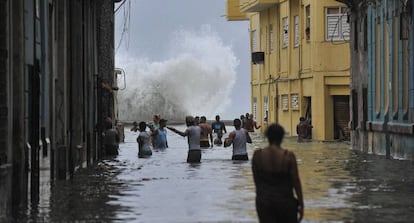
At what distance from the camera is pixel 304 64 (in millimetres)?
57062

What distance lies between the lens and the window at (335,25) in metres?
54.3

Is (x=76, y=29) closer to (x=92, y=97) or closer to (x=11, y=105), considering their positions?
(x=92, y=97)

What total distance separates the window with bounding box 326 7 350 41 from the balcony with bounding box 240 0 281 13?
31.6 ft

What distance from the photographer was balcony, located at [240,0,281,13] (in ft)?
211

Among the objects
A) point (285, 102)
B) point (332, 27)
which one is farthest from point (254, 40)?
point (332, 27)

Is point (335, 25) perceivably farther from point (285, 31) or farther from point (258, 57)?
point (258, 57)

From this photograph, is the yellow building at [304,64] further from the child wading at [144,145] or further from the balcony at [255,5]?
the child wading at [144,145]

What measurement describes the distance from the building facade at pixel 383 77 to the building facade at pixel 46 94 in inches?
346

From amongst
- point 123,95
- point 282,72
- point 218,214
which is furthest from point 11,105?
point 123,95

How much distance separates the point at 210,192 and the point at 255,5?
44387mm

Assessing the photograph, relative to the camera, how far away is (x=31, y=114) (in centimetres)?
1923

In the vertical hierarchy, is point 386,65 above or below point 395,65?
above

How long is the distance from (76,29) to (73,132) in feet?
8.92

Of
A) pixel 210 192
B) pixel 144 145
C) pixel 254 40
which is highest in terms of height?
pixel 254 40
